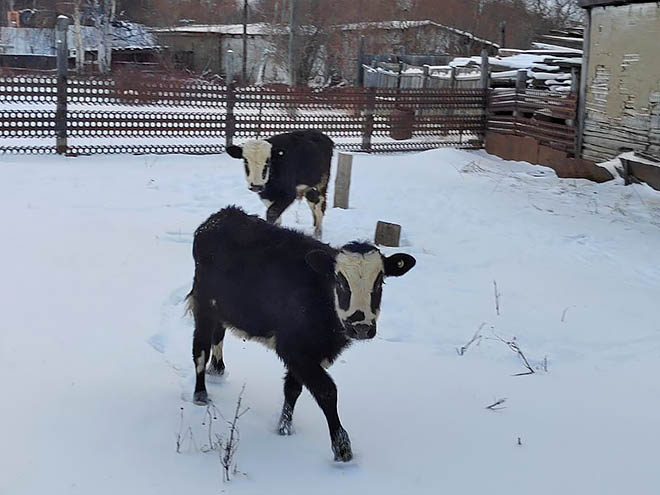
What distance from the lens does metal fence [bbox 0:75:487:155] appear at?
14297 millimetres

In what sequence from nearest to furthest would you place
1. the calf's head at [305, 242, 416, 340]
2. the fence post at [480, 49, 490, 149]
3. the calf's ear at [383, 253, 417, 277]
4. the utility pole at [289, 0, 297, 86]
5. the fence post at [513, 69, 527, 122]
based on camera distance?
the calf's head at [305, 242, 416, 340] < the calf's ear at [383, 253, 417, 277] < the fence post at [513, 69, 527, 122] < the fence post at [480, 49, 490, 149] < the utility pole at [289, 0, 297, 86]

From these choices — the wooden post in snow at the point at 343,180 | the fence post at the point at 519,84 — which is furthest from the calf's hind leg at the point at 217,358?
the fence post at the point at 519,84

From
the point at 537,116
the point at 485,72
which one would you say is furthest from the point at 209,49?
the point at 537,116

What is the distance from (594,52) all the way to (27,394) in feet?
43.4

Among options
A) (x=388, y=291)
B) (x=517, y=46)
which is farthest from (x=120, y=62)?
(x=388, y=291)

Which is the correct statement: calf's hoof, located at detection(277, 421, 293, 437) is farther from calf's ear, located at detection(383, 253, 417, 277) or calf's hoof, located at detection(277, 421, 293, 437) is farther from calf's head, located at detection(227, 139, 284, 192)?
calf's head, located at detection(227, 139, 284, 192)

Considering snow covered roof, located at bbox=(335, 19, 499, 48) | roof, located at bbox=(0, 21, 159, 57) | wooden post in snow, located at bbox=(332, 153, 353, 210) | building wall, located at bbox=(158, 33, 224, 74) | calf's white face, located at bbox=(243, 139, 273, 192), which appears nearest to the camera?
calf's white face, located at bbox=(243, 139, 273, 192)

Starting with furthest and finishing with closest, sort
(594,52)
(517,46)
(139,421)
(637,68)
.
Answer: (517,46) < (594,52) < (637,68) < (139,421)

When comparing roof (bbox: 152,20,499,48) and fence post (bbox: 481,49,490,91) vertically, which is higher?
roof (bbox: 152,20,499,48)

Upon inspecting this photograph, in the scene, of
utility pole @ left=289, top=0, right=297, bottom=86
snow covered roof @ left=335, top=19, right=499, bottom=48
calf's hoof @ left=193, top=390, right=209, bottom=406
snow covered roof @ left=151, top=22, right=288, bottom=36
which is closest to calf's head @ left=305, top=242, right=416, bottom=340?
calf's hoof @ left=193, top=390, right=209, bottom=406

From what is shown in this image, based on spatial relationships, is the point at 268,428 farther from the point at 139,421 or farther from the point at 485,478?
the point at 485,478

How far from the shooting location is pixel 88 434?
4.07m

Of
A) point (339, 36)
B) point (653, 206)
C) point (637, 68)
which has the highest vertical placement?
point (339, 36)

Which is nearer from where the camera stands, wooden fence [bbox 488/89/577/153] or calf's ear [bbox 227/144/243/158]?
calf's ear [bbox 227/144/243/158]
